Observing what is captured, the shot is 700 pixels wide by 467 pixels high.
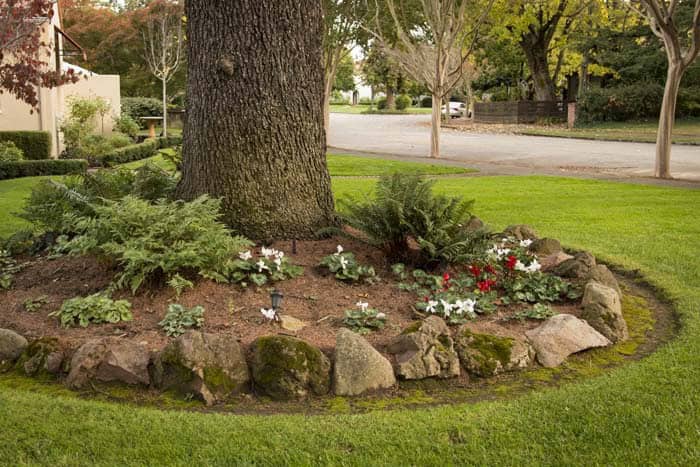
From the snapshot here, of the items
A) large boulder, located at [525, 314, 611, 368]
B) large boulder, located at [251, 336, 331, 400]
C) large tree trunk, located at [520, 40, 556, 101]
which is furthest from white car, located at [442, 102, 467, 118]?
large boulder, located at [251, 336, 331, 400]

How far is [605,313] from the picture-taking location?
16.5 feet

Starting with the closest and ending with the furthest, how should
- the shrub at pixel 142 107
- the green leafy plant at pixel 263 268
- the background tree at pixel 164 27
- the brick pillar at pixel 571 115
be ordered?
the green leafy plant at pixel 263 268
the background tree at pixel 164 27
the brick pillar at pixel 571 115
the shrub at pixel 142 107

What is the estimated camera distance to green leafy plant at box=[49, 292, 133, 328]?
4.78 metres

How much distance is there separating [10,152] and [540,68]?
30.9 m

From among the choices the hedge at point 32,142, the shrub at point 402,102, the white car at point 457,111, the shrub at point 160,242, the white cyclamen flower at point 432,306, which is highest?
the shrub at point 402,102

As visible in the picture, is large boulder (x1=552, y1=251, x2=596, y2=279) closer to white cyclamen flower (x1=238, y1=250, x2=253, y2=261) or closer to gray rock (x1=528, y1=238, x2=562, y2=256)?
gray rock (x1=528, y1=238, x2=562, y2=256)

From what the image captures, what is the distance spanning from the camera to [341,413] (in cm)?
386

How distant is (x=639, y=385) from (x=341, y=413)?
1659mm

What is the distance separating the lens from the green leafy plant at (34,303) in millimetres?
5074

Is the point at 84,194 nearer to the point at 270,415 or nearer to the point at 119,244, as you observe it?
the point at 119,244

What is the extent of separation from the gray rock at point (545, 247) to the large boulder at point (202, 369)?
3.49 metres

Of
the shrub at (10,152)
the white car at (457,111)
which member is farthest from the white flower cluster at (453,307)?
the white car at (457,111)

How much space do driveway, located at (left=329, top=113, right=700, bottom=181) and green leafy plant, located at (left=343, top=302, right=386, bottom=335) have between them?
12037 mm

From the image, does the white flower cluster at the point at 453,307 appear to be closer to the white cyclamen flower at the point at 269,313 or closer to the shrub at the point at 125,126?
the white cyclamen flower at the point at 269,313
